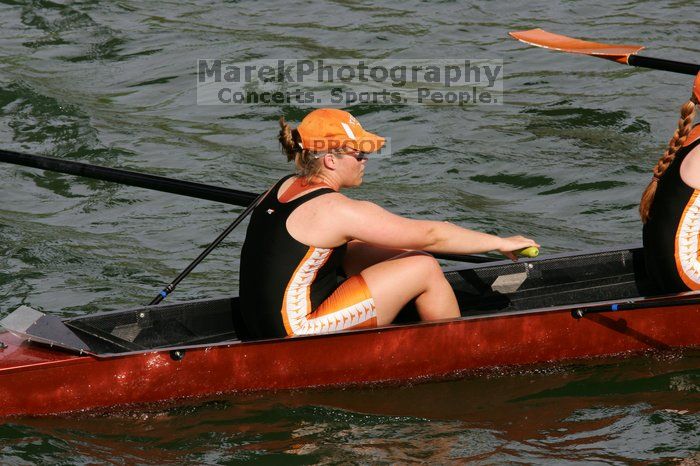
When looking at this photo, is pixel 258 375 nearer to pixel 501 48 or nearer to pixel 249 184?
pixel 249 184

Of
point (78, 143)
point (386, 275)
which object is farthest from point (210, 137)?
point (386, 275)

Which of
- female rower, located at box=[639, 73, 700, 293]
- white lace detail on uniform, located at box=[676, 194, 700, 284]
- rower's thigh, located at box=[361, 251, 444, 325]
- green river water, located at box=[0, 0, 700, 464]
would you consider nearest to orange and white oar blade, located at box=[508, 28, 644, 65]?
green river water, located at box=[0, 0, 700, 464]

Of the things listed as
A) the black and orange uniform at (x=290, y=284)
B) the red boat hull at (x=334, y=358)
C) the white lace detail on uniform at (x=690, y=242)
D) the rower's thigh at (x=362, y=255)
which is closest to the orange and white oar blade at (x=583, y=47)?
the white lace detail on uniform at (x=690, y=242)

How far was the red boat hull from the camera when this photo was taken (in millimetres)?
5773

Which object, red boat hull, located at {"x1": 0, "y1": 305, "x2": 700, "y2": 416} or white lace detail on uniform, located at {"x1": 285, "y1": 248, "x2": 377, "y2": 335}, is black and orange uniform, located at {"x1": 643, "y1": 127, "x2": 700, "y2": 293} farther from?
white lace detail on uniform, located at {"x1": 285, "y1": 248, "x2": 377, "y2": 335}

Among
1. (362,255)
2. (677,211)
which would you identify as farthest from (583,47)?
(362,255)

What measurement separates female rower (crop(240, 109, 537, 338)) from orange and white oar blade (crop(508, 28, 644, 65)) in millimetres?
2383

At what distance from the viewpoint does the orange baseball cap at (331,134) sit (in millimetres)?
5738

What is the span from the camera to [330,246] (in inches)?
229

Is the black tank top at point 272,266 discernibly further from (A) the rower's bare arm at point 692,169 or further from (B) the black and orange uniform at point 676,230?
(A) the rower's bare arm at point 692,169

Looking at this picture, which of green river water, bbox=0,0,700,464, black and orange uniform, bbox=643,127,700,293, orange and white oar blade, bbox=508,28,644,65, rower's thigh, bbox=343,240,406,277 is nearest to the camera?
green river water, bbox=0,0,700,464

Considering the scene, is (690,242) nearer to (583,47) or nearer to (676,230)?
(676,230)

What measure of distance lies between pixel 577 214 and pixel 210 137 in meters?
3.80

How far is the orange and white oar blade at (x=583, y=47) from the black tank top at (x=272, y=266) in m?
2.75
